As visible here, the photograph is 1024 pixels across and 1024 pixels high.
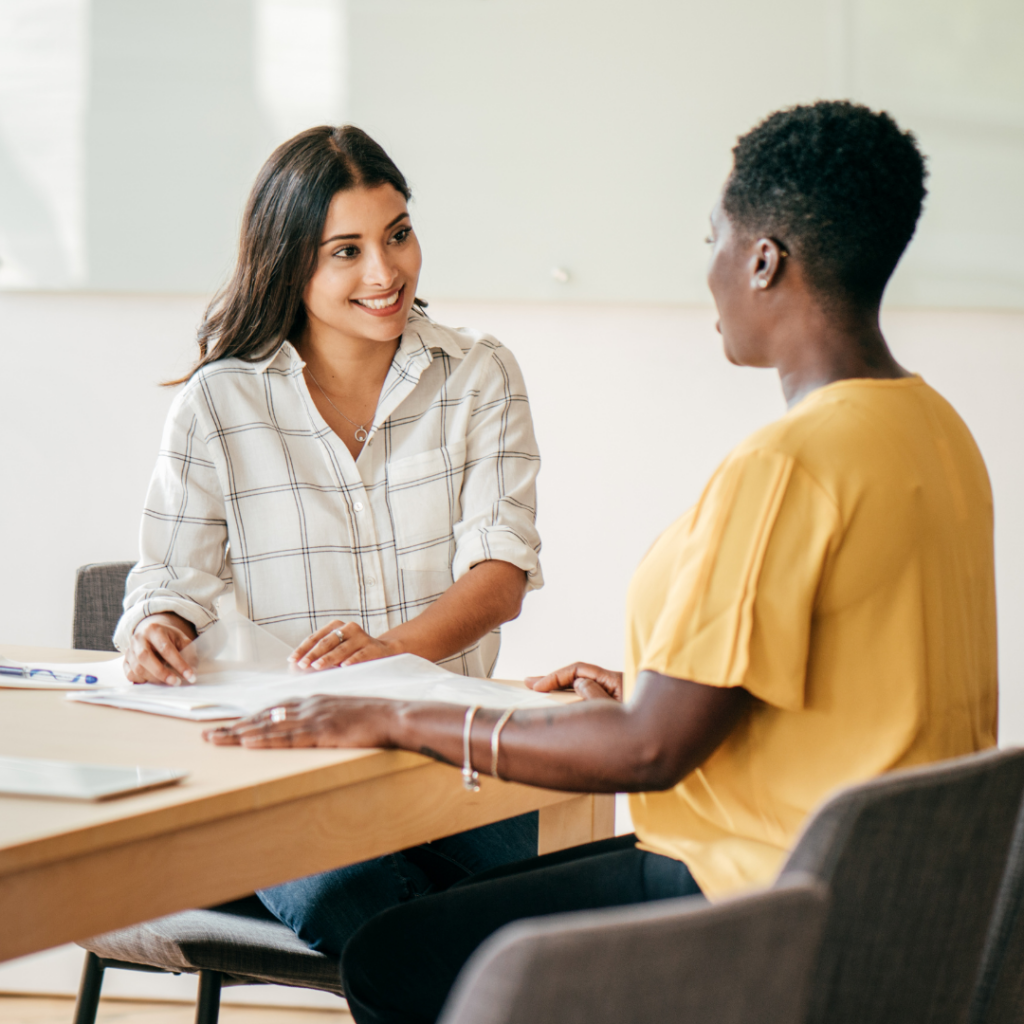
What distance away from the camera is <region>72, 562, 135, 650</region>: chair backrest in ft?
6.14

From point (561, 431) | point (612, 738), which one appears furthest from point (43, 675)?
point (561, 431)

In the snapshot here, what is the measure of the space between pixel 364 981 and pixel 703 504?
554mm

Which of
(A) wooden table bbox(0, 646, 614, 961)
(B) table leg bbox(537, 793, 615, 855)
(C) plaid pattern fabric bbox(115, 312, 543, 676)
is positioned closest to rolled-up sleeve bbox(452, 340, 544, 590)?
(C) plaid pattern fabric bbox(115, 312, 543, 676)

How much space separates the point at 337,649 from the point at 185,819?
50 centimetres

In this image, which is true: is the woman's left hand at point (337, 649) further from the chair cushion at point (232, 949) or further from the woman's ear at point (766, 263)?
the woman's ear at point (766, 263)

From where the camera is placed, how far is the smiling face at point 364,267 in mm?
1708

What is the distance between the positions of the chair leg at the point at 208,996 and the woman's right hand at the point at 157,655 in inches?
14.9

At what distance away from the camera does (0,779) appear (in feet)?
2.98

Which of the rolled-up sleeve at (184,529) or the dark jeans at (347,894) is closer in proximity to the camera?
the dark jeans at (347,894)

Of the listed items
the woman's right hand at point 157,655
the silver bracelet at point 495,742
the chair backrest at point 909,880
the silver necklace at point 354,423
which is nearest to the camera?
the chair backrest at point 909,880

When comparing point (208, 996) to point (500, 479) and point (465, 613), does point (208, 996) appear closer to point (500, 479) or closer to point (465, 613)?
point (465, 613)

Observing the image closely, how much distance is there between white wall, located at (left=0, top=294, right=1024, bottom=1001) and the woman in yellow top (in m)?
1.29

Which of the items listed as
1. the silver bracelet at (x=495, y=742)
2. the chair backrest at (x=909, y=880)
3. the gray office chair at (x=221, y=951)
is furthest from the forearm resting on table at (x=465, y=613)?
the chair backrest at (x=909, y=880)

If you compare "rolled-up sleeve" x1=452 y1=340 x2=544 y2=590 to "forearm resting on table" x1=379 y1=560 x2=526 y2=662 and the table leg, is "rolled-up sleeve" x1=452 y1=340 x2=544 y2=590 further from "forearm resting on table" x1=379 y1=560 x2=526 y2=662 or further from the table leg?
the table leg
